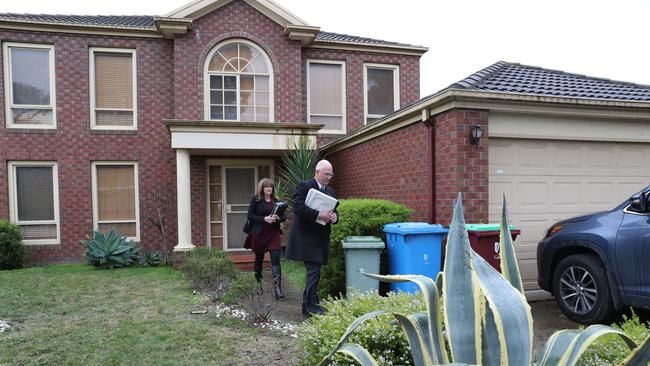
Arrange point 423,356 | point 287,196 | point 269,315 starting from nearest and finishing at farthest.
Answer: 1. point 423,356
2. point 269,315
3. point 287,196

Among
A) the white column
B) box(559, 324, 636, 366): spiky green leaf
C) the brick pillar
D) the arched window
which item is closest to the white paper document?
the brick pillar

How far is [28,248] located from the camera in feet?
35.7

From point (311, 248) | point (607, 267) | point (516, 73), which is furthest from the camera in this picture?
point (516, 73)

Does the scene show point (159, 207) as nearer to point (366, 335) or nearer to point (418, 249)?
point (418, 249)

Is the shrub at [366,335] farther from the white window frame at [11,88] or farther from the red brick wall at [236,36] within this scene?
the white window frame at [11,88]

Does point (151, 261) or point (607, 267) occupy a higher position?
point (607, 267)

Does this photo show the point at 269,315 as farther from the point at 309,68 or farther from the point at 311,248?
the point at 309,68

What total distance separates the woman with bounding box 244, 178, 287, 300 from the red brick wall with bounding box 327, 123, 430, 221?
7.37 feet

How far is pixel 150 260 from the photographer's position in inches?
416

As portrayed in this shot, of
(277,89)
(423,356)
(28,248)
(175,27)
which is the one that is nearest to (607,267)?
(423,356)

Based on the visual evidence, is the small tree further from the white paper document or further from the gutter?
the white paper document

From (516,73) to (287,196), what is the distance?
5.52 metres

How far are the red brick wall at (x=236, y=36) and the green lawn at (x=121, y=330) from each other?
18.3 ft

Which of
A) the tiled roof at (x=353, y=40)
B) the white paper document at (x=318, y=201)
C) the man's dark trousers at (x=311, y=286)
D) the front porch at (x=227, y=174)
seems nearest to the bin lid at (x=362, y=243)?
the man's dark trousers at (x=311, y=286)
